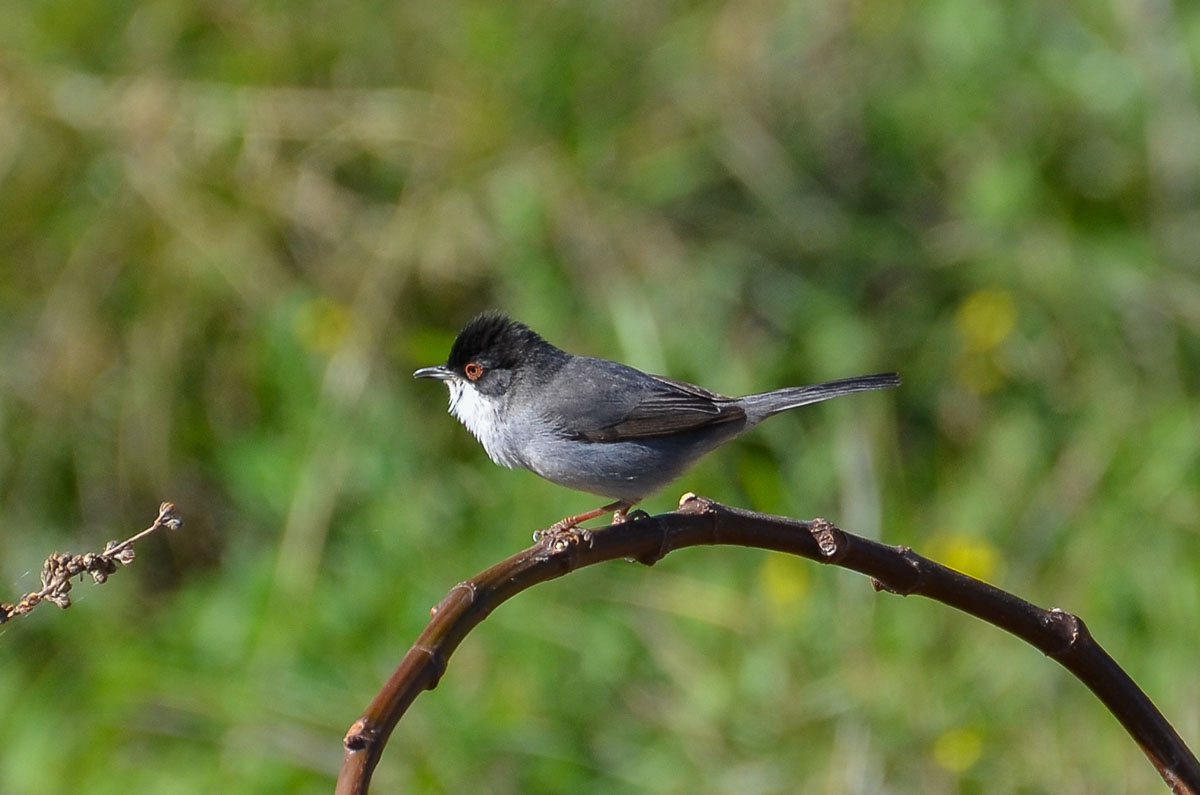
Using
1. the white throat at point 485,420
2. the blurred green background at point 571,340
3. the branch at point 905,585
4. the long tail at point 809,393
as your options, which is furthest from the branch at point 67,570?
the blurred green background at point 571,340

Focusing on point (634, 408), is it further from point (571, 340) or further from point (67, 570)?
point (67, 570)

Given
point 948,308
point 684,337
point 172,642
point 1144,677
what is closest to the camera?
point 1144,677

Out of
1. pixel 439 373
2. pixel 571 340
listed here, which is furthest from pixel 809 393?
pixel 571 340

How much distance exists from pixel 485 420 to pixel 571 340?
1635mm

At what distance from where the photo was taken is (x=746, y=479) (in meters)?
5.05

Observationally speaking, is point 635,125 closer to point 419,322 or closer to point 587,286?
point 587,286

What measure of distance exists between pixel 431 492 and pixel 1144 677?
2.58 m

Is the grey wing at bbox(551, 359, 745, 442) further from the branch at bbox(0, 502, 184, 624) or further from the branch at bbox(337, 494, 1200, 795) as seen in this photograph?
the branch at bbox(0, 502, 184, 624)

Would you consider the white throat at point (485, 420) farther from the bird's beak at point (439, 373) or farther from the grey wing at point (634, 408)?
the grey wing at point (634, 408)

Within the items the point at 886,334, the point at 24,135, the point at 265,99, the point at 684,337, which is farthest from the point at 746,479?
the point at 24,135

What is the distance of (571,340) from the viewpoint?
5238 millimetres

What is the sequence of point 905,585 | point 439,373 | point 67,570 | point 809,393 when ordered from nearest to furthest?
point 67,570
point 905,585
point 809,393
point 439,373

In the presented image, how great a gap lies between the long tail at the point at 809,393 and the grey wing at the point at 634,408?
0.06 meters

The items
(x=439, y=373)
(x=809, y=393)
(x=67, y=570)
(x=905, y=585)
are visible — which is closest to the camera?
(x=67, y=570)
